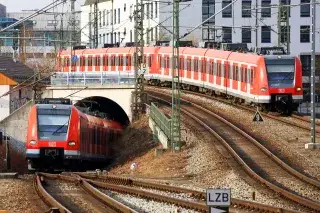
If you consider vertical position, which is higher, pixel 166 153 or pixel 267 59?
pixel 267 59

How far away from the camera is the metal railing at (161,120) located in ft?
120

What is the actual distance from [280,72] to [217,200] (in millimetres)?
30945

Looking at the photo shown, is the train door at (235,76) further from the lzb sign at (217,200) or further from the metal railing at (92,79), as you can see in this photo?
the lzb sign at (217,200)

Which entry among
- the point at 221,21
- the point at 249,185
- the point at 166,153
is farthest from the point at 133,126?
the point at 221,21

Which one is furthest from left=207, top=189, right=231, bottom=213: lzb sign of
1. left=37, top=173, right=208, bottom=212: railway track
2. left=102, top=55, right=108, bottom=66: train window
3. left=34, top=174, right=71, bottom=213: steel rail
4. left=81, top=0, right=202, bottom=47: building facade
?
left=81, top=0, right=202, bottom=47: building facade

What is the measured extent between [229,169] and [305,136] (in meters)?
→ 8.79

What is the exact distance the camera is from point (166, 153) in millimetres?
35625

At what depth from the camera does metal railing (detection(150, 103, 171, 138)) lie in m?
36.7

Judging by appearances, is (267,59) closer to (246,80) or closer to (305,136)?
(246,80)

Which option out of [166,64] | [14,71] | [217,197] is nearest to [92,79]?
[166,64]

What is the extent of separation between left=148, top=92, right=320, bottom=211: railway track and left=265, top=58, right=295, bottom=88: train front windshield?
9.19ft

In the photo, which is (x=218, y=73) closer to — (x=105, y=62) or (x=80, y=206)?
(x=105, y=62)

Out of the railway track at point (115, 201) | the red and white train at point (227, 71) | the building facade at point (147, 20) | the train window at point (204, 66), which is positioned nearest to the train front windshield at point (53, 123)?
the railway track at point (115, 201)

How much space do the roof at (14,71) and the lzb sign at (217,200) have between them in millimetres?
50088
